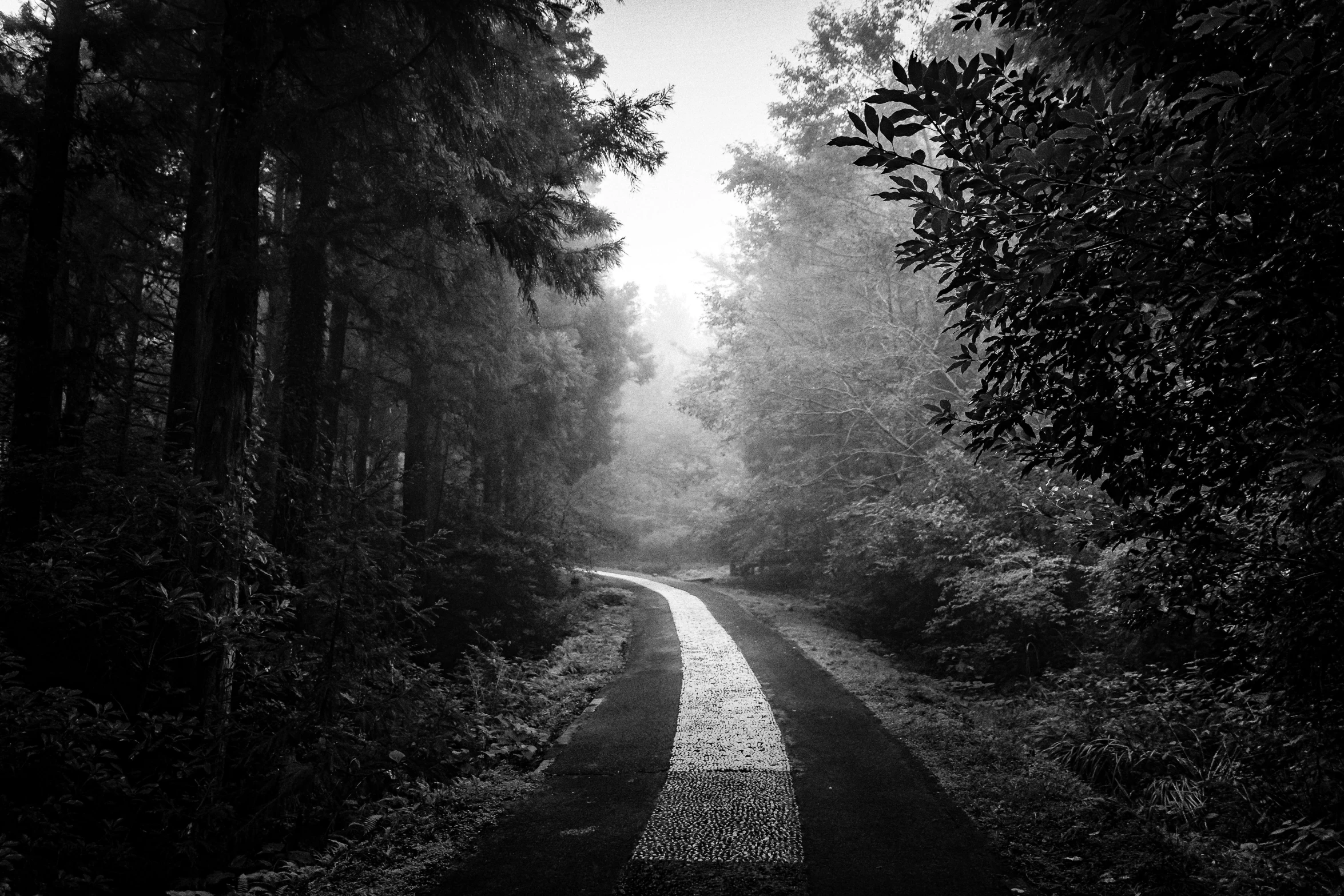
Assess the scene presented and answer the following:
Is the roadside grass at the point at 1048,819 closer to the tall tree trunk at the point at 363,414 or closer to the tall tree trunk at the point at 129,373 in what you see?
the tall tree trunk at the point at 363,414

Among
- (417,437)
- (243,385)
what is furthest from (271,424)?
(417,437)

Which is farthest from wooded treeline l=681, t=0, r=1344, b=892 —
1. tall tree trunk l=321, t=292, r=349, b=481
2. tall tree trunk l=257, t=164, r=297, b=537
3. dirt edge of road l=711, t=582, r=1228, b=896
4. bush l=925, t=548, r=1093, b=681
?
tall tree trunk l=321, t=292, r=349, b=481

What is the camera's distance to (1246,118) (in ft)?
6.31

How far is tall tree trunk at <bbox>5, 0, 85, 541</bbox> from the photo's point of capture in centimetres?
766

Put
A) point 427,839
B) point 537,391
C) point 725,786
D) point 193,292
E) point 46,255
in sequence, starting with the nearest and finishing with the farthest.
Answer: point 427,839, point 725,786, point 46,255, point 193,292, point 537,391

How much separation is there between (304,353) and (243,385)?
11.1 feet

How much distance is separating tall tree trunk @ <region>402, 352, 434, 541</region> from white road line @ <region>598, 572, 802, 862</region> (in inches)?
292

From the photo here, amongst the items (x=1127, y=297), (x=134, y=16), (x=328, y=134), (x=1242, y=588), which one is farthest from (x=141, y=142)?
(x=1242, y=588)

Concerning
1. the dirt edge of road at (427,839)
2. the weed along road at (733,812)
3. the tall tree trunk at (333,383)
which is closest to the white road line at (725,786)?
the weed along road at (733,812)

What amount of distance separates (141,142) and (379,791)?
1009 centimetres

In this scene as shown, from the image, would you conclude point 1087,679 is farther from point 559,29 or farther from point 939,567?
point 559,29

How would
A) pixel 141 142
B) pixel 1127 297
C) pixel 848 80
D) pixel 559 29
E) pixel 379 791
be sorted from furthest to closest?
pixel 848 80 → pixel 141 142 → pixel 559 29 → pixel 379 791 → pixel 1127 297

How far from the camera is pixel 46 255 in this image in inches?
309

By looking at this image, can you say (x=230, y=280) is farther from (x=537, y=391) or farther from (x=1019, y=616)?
(x=1019, y=616)
